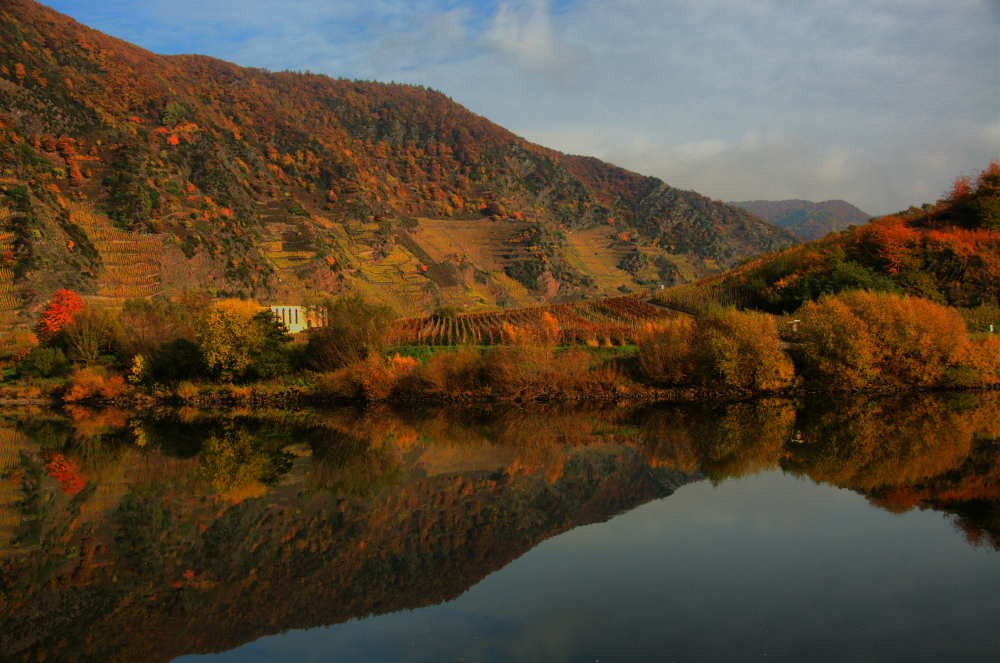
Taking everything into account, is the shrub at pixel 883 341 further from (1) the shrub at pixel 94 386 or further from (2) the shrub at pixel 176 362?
(1) the shrub at pixel 94 386

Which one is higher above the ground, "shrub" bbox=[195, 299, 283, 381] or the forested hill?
the forested hill

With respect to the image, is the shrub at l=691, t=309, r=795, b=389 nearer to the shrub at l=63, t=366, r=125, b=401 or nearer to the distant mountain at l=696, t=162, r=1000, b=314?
the distant mountain at l=696, t=162, r=1000, b=314

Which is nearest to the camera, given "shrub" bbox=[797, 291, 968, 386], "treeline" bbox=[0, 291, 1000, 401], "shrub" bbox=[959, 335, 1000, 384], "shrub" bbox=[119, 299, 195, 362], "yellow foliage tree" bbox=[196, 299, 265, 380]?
"shrub" bbox=[797, 291, 968, 386]

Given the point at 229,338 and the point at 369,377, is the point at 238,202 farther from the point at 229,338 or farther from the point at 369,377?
the point at 369,377

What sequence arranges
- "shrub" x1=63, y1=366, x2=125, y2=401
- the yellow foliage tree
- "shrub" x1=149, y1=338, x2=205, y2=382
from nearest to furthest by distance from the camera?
the yellow foliage tree < "shrub" x1=149, y1=338, x2=205, y2=382 < "shrub" x1=63, y1=366, x2=125, y2=401

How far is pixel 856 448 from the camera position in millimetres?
16141

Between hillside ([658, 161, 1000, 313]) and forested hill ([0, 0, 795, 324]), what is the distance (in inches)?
2569

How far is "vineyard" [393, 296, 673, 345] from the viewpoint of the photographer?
35.2 metres

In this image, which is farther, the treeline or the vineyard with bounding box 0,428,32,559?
the treeline

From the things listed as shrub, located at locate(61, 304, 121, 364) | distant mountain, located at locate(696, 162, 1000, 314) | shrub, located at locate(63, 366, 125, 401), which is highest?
distant mountain, located at locate(696, 162, 1000, 314)

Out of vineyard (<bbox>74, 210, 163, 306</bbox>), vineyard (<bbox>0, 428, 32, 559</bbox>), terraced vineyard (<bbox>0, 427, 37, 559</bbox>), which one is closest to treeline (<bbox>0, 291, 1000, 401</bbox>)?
terraced vineyard (<bbox>0, 427, 37, 559</bbox>)

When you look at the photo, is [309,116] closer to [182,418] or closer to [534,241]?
[534,241]

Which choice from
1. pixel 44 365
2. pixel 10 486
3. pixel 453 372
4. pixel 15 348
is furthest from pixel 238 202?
pixel 10 486

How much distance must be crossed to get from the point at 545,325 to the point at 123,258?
66618 millimetres
